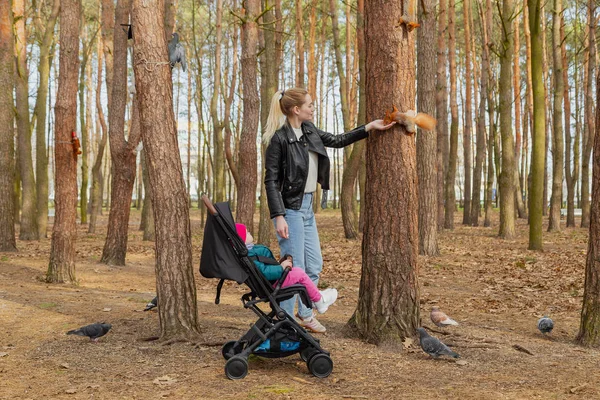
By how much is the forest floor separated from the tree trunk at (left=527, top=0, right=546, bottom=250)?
9.17 ft

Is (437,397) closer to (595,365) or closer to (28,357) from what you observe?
(595,365)

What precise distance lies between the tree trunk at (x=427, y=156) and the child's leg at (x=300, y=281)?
23.6 feet

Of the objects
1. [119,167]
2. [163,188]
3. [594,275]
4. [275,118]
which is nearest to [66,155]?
[119,167]

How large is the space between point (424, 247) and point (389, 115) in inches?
277

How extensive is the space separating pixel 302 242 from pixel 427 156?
7258 mm

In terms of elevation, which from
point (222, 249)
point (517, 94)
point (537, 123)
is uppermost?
point (517, 94)

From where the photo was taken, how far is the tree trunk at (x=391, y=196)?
4910 mm

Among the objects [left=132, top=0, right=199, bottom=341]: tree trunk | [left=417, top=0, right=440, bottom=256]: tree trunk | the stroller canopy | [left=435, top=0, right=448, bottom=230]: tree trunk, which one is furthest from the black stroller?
[left=435, top=0, right=448, bottom=230]: tree trunk

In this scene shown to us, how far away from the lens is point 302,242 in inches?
193

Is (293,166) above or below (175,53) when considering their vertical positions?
below

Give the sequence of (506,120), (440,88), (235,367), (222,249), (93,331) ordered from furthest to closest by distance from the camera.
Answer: (440,88)
(506,120)
(93,331)
(222,249)
(235,367)

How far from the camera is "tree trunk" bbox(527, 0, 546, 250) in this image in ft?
37.7

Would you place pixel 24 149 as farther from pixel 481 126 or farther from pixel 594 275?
pixel 594 275

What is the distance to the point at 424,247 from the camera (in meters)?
11.5
